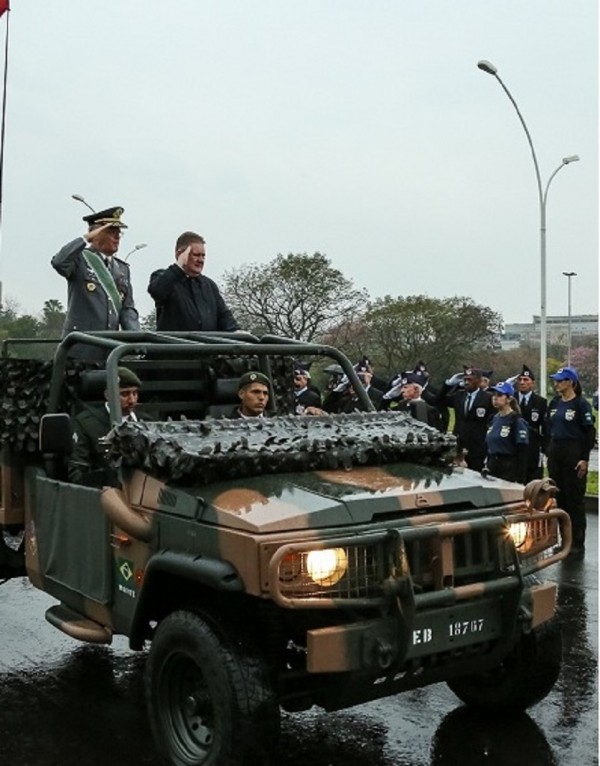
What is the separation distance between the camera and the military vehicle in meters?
3.68

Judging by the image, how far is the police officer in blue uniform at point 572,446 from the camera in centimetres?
941

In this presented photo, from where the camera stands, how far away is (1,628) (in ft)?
21.5

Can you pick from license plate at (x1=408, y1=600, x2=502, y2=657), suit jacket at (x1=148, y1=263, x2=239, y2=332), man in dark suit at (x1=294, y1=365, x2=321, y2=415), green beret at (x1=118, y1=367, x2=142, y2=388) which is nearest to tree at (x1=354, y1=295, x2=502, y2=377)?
man in dark suit at (x1=294, y1=365, x2=321, y2=415)

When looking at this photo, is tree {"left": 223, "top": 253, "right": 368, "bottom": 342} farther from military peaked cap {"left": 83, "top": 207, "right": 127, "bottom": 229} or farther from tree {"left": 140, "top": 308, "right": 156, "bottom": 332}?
military peaked cap {"left": 83, "top": 207, "right": 127, "bottom": 229}

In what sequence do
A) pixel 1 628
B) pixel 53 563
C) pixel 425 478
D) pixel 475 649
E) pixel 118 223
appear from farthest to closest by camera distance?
1. pixel 1 628
2. pixel 118 223
3. pixel 53 563
4. pixel 425 478
5. pixel 475 649

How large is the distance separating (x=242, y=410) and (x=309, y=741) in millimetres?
1711

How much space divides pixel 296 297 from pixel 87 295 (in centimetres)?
3366

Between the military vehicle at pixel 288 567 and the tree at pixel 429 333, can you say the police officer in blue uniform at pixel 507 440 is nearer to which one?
the military vehicle at pixel 288 567

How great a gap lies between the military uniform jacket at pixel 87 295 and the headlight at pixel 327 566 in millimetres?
2984

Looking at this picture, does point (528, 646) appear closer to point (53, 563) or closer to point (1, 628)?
point (53, 563)

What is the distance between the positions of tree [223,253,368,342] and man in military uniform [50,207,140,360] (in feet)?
108

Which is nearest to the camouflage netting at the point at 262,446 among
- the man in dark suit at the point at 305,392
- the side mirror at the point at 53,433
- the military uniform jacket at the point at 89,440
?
the side mirror at the point at 53,433

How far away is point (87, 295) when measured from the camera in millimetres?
6227

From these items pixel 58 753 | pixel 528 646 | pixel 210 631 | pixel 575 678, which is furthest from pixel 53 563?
pixel 575 678
